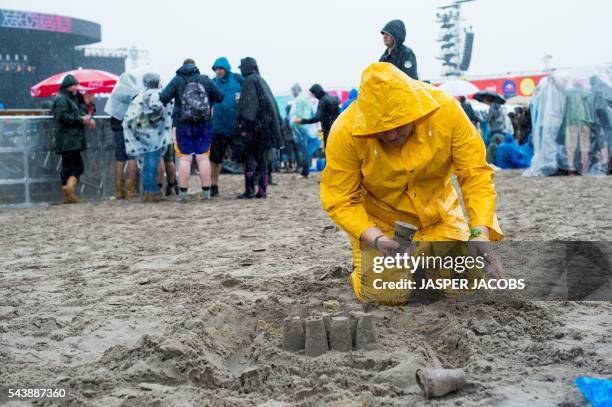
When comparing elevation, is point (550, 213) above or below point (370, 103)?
below

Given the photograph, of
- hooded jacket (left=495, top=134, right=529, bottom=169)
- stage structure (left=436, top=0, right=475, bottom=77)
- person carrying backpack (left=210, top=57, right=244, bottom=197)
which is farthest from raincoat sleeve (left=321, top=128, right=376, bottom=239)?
stage structure (left=436, top=0, right=475, bottom=77)

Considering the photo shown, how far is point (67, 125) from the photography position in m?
9.33

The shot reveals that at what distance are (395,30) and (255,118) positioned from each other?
8.39 ft

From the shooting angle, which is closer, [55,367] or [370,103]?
[55,367]

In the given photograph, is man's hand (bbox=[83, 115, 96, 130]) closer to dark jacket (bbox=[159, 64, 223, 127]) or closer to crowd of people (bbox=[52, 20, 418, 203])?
crowd of people (bbox=[52, 20, 418, 203])

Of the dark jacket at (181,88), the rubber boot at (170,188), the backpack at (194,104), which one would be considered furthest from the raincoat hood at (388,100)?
the rubber boot at (170,188)

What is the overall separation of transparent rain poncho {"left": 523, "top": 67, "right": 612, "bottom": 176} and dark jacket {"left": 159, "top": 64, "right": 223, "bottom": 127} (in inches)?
267

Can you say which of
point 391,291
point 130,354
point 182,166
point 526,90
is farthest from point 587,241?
point 526,90

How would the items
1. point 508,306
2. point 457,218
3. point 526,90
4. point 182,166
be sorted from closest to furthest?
point 508,306, point 457,218, point 182,166, point 526,90

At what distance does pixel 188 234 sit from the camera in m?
6.42

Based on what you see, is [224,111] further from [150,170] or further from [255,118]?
[150,170]

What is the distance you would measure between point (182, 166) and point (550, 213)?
4.51 m

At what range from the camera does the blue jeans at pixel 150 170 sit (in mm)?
9289

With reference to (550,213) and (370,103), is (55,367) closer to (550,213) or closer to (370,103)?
(370,103)
